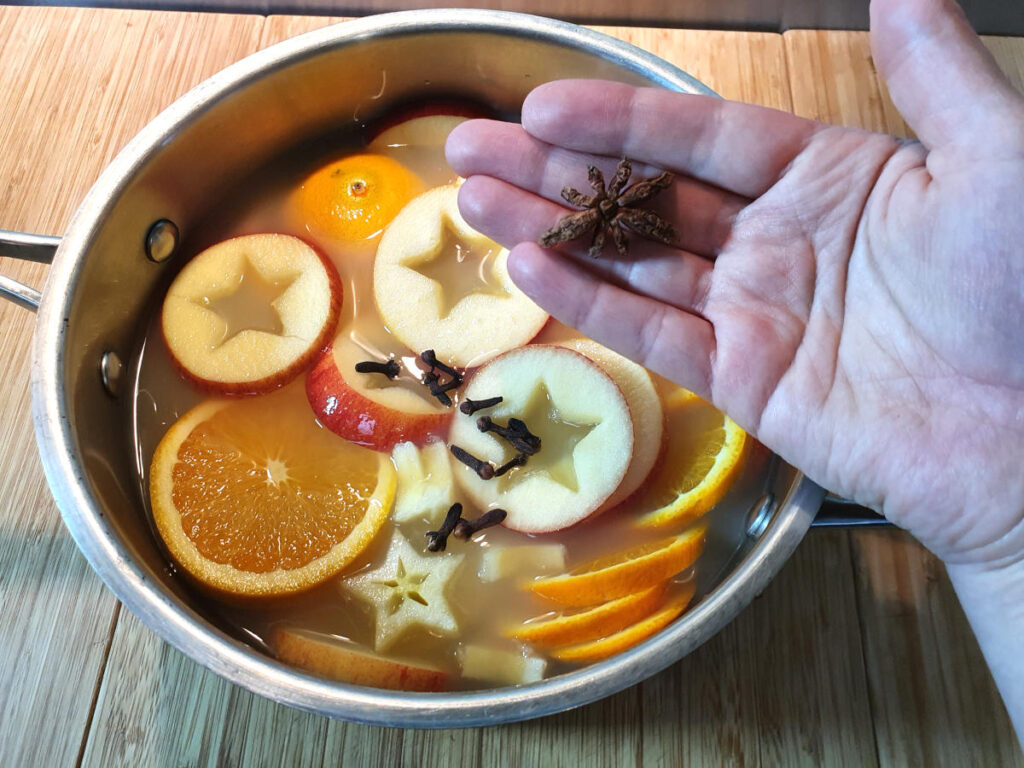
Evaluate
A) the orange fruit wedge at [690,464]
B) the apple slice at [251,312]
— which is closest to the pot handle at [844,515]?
the orange fruit wedge at [690,464]

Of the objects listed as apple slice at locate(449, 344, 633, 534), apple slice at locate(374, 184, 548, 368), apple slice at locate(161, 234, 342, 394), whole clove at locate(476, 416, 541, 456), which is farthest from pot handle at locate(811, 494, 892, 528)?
apple slice at locate(161, 234, 342, 394)

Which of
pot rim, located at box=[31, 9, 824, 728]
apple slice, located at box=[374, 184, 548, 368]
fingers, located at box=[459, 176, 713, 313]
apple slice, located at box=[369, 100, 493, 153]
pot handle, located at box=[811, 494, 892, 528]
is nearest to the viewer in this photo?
pot rim, located at box=[31, 9, 824, 728]

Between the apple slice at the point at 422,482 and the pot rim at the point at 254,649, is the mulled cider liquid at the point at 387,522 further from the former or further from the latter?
the pot rim at the point at 254,649

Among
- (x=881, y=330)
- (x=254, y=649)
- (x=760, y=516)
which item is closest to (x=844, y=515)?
(x=760, y=516)

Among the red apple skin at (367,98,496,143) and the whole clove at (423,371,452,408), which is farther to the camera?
the red apple skin at (367,98,496,143)

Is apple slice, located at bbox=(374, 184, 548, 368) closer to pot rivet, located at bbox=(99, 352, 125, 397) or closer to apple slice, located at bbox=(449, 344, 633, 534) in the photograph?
apple slice, located at bbox=(449, 344, 633, 534)

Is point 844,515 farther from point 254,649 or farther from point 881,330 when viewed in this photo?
point 254,649

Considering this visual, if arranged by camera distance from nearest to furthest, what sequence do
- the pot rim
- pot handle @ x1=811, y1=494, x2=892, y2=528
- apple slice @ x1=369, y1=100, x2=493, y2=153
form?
the pot rim, pot handle @ x1=811, y1=494, x2=892, y2=528, apple slice @ x1=369, y1=100, x2=493, y2=153
